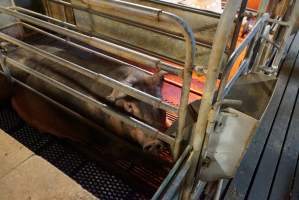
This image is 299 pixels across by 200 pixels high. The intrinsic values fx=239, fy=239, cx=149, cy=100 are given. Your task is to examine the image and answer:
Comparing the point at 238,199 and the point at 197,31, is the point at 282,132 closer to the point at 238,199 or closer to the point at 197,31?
the point at 238,199

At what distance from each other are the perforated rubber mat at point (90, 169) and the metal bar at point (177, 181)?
28.3 inches

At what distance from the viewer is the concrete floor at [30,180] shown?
1156 mm

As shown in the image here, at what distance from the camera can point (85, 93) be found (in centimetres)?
167

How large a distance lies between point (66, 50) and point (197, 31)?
1.18 m

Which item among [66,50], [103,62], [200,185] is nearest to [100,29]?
[66,50]

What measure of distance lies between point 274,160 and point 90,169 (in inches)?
58.8

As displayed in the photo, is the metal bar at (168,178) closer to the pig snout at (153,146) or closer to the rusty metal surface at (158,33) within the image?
the pig snout at (153,146)

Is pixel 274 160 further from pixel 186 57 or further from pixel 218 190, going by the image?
pixel 186 57

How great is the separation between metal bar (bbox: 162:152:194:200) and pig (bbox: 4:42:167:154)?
44 cm

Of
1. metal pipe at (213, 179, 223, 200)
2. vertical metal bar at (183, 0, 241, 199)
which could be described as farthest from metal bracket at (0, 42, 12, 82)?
metal pipe at (213, 179, 223, 200)

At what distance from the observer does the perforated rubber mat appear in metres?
1.62

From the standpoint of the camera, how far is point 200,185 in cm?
148

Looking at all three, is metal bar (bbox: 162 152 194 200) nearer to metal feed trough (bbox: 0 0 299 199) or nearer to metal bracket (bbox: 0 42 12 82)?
metal feed trough (bbox: 0 0 299 199)

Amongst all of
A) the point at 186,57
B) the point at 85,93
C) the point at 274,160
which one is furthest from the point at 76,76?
the point at 274,160
